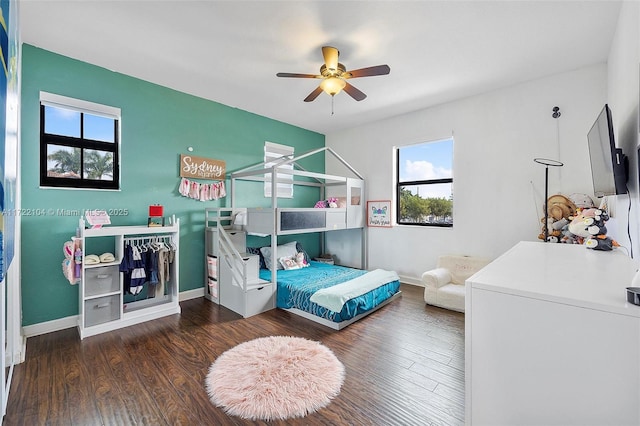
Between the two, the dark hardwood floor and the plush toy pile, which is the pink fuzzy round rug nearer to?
the dark hardwood floor

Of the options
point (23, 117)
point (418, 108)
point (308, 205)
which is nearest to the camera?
point (23, 117)

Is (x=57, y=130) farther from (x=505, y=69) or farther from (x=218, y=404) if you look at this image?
(x=505, y=69)

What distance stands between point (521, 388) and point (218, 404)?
66.2 inches

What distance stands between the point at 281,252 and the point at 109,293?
2.25m

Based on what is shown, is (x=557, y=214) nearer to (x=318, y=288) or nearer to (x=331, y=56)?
(x=318, y=288)

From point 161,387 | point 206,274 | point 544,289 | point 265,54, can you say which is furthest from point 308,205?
point 544,289

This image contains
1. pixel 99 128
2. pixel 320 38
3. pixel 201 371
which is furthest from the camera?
pixel 99 128

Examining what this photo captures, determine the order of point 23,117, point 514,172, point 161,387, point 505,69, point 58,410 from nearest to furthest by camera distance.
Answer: point 58,410, point 161,387, point 23,117, point 505,69, point 514,172

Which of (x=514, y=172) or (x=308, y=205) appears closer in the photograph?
(x=514, y=172)

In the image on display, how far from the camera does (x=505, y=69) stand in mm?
3088

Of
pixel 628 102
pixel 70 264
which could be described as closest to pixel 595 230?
pixel 628 102

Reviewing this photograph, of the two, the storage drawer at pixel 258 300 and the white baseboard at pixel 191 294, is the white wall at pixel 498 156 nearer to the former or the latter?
the storage drawer at pixel 258 300

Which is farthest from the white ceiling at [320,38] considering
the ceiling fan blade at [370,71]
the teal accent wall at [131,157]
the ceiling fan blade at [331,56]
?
the ceiling fan blade at [370,71]

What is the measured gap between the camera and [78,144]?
9.77ft
